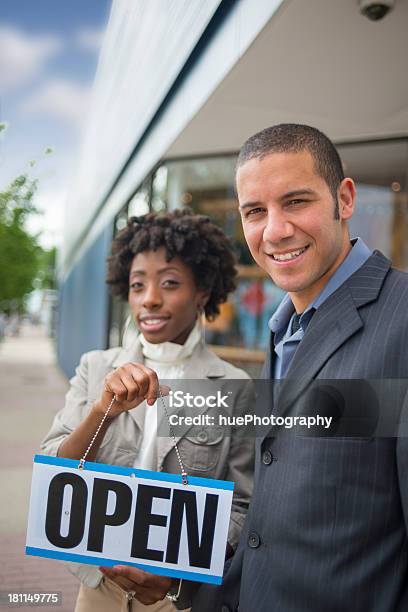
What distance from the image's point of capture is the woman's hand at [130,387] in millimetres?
1746

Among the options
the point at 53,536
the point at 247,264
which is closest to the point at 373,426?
the point at 53,536

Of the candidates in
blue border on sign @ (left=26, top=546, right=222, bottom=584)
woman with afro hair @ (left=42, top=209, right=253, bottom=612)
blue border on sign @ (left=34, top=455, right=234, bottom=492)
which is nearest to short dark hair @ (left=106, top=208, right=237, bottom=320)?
woman with afro hair @ (left=42, top=209, right=253, bottom=612)

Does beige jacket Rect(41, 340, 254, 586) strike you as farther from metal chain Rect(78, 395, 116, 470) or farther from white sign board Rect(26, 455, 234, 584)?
white sign board Rect(26, 455, 234, 584)

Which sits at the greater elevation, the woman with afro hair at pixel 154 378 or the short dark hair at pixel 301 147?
the short dark hair at pixel 301 147

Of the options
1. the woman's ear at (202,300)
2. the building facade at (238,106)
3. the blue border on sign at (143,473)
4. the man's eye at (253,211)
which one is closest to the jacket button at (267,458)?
the blue border on sign at (143,473)

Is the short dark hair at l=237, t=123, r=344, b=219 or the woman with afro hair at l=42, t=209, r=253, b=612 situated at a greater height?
the short dark hair at l=237, t=123, r=344, b=219

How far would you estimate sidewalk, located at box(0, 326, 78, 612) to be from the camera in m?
4.02

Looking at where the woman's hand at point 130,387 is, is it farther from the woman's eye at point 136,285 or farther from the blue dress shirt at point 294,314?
the woman's eye at point 136,285

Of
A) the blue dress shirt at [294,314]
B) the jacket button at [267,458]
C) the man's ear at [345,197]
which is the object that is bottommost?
the jacket button at [267,458]

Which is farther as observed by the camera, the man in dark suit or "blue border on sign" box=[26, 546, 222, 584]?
"blue border on sign" box=[26, 546, 222, 584]

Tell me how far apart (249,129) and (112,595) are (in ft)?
14.2

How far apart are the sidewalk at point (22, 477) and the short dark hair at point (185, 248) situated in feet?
4.73

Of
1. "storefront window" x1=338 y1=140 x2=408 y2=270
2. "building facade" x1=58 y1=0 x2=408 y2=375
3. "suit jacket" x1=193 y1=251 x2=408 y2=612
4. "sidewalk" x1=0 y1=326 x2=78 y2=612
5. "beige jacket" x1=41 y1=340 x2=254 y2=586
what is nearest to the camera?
"suit jacket" x1=193 y1=251 x2=408 y2=612

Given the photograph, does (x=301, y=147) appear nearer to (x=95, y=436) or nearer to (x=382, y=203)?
(x=95, y=436)
